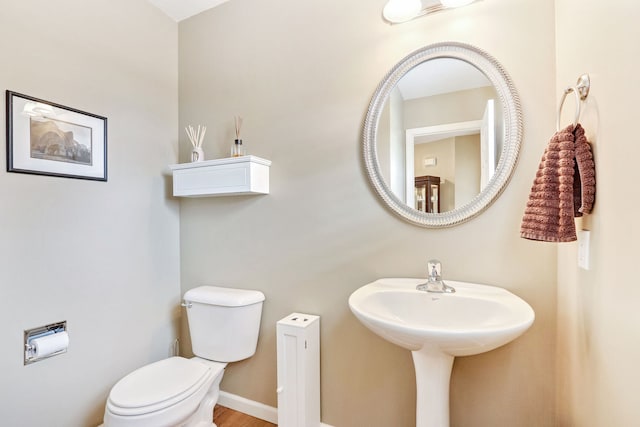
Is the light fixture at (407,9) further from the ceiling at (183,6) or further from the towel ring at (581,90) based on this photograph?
the ceiling at (183,6)

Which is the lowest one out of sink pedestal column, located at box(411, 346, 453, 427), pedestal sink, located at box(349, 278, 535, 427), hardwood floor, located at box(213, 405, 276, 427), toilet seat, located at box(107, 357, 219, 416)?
hardwood floor, located at box(213, 405, 276, 427)

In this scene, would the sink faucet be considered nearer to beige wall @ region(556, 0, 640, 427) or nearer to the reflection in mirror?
the reflection in mirror

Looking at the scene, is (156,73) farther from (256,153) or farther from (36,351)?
(36,351)

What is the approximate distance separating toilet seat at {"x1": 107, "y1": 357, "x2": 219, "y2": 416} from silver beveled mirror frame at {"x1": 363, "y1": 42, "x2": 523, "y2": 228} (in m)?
1.28

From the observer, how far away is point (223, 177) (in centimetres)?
174

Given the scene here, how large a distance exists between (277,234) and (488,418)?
1.32 metres

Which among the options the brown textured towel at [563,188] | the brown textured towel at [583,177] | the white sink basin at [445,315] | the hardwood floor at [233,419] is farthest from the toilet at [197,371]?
the brown textured towel at [583,177]

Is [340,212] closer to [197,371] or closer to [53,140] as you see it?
[197,371]

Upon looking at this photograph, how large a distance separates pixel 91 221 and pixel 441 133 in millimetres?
1858

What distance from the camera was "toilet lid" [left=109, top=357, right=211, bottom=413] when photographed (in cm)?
129

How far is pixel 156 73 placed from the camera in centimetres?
200

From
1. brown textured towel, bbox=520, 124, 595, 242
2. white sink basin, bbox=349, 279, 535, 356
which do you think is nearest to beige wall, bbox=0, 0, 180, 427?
white sink basin, bbox=349, 279, 535, 356

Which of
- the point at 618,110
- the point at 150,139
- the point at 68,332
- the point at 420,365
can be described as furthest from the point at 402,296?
the point at 150,139

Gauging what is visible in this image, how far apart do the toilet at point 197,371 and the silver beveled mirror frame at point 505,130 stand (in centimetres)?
98
